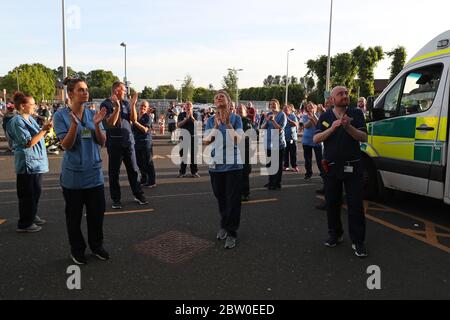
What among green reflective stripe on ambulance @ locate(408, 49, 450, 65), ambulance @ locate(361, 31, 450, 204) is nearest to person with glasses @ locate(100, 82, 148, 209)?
ambulance @ locate(361, 31, 450, 204)

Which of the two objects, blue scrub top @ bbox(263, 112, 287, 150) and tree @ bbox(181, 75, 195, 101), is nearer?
blue scrub top @ bbox(263, 112, 287, 150)

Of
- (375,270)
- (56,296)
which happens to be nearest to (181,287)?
(56,296)

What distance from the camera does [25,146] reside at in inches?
183

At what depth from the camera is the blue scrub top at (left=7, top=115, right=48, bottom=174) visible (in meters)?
4.62

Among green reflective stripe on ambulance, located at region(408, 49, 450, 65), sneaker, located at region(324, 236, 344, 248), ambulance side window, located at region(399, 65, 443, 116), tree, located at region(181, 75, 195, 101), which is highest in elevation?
tree, located at region(181, 75, 195, 101)

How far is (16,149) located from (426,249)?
5.25 meters

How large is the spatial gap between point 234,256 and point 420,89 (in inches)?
145

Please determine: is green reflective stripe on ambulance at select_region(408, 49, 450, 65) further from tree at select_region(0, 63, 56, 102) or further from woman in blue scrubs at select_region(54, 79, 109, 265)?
tree at select_region(0, 63, 56, 102)

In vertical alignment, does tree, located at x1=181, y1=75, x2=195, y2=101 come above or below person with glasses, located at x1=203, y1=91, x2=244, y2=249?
above

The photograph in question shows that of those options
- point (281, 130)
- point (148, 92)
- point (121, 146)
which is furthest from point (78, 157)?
point (148, 92)

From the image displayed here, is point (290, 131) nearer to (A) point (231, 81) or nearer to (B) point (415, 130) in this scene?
(B) point (415, 130)

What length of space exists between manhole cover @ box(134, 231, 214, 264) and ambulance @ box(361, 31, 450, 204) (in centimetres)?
310


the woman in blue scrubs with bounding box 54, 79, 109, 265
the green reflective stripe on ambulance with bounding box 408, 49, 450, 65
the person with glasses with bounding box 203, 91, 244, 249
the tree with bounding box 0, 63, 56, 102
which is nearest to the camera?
the woman in blue scrubs with bounding box 54, 79, 109, 265
